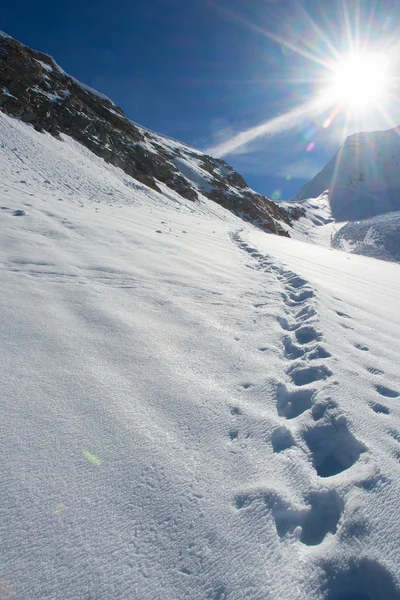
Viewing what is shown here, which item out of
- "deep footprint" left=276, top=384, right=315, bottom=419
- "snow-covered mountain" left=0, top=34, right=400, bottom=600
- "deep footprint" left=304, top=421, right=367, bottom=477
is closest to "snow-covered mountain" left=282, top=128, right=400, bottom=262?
"snow-covered mountain" left=0, top=34, right=400, bottom=600

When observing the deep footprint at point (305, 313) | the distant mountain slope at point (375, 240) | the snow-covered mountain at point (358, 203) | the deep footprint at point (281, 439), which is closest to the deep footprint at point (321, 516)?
the deep footprint at point (281, 439)

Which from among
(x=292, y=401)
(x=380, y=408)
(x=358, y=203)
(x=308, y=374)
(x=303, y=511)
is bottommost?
(x=303, y=511)

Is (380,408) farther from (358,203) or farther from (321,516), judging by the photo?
(358,203)

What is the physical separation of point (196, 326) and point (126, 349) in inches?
33.7

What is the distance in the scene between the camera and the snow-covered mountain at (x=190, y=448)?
1146mm

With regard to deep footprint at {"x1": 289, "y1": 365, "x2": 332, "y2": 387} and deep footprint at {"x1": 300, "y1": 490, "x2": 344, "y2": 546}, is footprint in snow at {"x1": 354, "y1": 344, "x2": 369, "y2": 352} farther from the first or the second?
deep footprint at {"x1": 300, "y1": 490, "x2": 344, "y2": 546}

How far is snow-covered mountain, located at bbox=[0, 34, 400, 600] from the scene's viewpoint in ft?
3.76

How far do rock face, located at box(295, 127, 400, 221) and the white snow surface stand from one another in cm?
13492

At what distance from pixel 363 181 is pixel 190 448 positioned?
195910mm

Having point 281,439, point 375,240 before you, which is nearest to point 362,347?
point 281,439

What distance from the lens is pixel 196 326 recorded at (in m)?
3.11

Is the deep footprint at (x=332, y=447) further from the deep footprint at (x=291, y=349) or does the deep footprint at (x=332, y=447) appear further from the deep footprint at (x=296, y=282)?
the deep footprint at (x=296, y=282)

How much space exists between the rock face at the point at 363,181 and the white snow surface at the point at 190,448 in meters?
135

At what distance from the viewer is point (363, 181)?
165 metres
